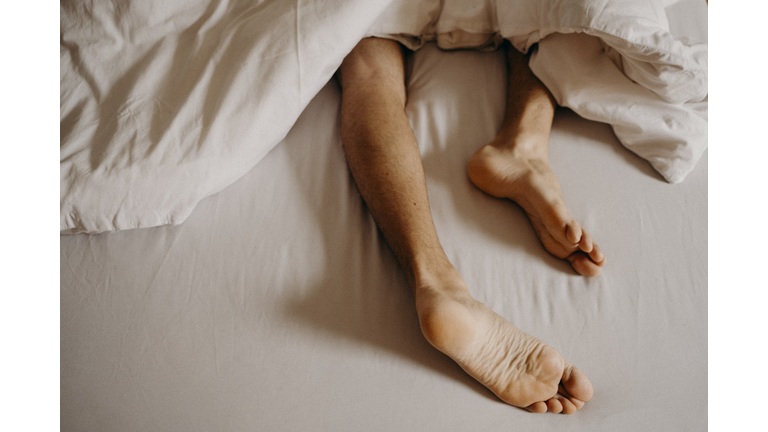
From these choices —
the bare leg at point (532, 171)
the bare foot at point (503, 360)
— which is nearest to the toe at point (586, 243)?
the bare leg at point (532, 171)

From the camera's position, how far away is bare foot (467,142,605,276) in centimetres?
75

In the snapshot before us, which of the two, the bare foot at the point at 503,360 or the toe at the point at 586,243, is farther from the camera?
the toe at the point at 586,243

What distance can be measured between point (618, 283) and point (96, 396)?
2.52 ft

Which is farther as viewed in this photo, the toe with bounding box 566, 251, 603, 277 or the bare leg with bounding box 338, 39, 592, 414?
the toe with bounding box 566, 251, 603, 277

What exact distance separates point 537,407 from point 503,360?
0.25 ft

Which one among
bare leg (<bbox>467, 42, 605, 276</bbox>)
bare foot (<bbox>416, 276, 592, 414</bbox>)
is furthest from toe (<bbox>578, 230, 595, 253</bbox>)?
bare foot (<bbox>416, 276, 592, 414</bbox>)

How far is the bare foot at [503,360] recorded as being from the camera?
0.63 meters

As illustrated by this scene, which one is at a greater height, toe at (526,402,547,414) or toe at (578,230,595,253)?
toe at (578,230,595,253)

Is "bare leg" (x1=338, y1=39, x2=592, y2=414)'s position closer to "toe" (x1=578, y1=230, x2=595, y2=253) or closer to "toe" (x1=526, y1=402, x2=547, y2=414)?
"toe" (x1=526, y1=402, x2=547, y2=414)

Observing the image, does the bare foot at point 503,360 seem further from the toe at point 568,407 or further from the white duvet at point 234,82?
the white duvet at point 234,82

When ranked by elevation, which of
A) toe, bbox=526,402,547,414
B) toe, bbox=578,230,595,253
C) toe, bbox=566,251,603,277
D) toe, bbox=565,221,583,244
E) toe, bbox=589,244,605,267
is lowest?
toe, bbox=526,402,547,414

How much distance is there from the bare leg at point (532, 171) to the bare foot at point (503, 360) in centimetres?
19

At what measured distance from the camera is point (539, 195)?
80 centimetres
